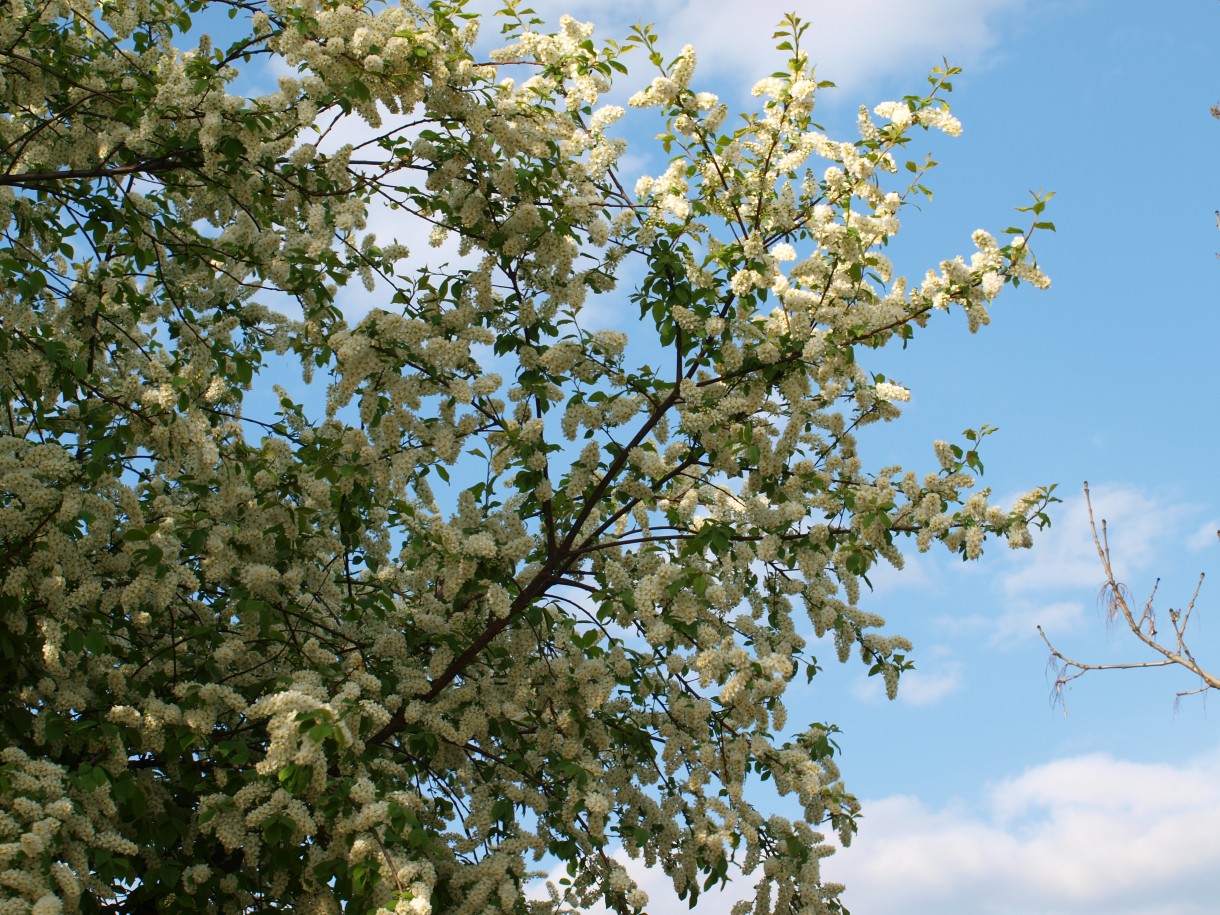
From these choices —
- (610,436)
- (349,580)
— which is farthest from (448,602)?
(610,436)

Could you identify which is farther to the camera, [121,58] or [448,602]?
[121,58]

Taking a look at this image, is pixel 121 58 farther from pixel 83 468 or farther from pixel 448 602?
pixel 448 602

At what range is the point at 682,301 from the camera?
637 cm

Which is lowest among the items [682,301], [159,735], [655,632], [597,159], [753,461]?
[159,735]

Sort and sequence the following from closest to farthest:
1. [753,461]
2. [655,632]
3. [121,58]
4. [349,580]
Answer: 1. [655,632]
2. [753,461]
3. [349,580]
4. [121,58]

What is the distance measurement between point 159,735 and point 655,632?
241 cm

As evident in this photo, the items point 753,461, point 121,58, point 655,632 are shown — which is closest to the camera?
point 655,632

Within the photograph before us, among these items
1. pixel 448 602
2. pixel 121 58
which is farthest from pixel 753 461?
pixel 121 58

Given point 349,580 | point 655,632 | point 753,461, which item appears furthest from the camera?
point 349,580

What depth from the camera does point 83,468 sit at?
5730mm

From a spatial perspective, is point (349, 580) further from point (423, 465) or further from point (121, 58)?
point (121, 58)

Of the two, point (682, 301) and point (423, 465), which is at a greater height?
point (682, 301)

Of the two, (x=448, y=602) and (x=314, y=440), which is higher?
(x=314, y=440)

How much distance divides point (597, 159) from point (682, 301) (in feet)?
3.39
